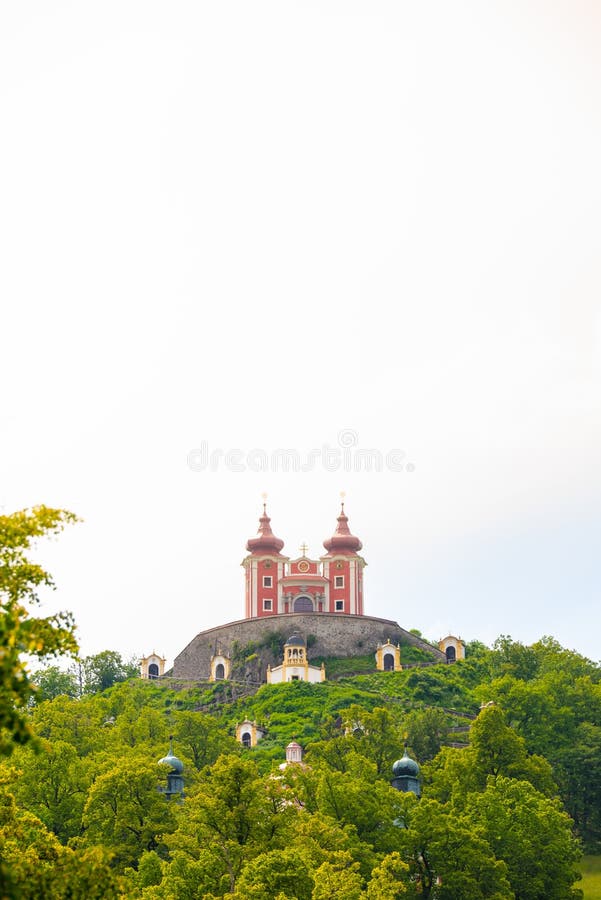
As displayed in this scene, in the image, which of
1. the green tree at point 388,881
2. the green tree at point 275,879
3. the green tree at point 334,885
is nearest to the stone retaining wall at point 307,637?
the green tree at point 388,881

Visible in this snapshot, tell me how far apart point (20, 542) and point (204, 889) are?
904 inches

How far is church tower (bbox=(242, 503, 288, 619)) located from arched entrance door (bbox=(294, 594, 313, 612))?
65.5 inches

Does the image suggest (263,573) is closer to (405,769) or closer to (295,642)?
(295,642)

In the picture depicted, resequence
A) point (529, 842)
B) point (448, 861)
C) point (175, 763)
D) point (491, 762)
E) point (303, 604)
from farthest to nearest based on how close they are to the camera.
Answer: point (303, 604) < point (175, 763) < point (491, 762) < point (529, 842) < point (448, 861)

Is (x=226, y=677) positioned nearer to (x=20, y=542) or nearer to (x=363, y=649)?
(x=363, y=649)

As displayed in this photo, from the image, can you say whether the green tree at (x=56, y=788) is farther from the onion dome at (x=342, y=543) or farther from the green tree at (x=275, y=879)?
the onion dome at (x=342, y=543)

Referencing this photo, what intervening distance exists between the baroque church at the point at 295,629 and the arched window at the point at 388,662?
0.08 metres

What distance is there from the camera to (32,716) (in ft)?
209

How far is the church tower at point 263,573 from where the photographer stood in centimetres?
10562

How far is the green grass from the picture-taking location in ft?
169

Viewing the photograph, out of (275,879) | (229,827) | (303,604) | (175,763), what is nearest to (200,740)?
(175,763)

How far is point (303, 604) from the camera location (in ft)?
345

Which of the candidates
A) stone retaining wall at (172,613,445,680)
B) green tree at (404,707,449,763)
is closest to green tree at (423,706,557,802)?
green tree at (404,707,449,763)

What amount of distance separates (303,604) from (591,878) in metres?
52.4
